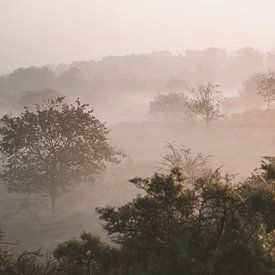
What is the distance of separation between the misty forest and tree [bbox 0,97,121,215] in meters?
0.11

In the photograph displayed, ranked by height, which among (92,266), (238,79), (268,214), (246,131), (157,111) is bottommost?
(92,266)

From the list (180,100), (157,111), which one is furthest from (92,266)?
(157,111)

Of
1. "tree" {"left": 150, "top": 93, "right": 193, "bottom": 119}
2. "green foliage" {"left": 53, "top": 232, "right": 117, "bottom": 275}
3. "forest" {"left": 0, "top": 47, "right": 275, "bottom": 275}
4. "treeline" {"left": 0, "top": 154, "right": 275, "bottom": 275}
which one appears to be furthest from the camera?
"tree" {"left": 150, "top": 93, "right": 193, "bottom": 119}

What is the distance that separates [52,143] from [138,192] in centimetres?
1347

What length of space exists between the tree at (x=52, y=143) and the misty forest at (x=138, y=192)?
11 cm

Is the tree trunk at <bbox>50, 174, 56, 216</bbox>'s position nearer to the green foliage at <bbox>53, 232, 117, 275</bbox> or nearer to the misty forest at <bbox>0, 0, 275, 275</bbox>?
the misty forest at <bbox>0, 0, 275, 275</bbox>

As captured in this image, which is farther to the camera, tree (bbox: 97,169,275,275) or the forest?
the forest

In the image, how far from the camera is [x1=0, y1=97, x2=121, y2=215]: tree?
1889 inches

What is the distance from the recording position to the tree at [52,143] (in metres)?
48.0

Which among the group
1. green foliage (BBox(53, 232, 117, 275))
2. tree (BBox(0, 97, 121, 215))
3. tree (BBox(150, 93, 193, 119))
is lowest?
green foliage (BBox(53, 232, 117, 275))

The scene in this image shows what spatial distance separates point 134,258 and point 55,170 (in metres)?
32.7

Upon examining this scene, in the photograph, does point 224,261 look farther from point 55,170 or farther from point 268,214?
point 55,170

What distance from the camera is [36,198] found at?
57.6 m

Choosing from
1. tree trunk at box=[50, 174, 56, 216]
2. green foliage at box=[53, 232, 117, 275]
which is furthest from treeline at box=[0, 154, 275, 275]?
tree trunk at box=[50, 174, 56, 216]
